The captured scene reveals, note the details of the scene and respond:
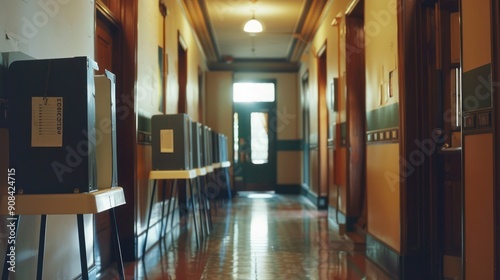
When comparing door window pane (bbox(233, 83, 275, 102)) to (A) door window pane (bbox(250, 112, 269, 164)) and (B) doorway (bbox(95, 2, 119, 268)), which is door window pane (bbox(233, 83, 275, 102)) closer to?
(A) door window pane (bbox(250, 112, 269, 164))

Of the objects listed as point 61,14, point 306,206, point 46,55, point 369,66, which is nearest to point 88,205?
point 46,55

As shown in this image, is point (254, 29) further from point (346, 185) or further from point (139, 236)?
point (139, 236)

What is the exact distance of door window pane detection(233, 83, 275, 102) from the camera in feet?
37.2

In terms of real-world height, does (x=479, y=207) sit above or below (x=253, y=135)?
below

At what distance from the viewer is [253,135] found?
37.2 feet

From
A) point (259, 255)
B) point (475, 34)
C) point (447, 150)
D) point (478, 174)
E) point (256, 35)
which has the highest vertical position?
point (256, 35)

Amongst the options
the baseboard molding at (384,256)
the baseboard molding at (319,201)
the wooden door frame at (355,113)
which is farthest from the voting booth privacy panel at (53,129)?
the baseboard molding at (319,201)

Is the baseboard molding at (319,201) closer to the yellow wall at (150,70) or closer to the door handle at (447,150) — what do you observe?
the yellow wall at (150,70)

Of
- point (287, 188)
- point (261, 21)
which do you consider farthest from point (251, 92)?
point (261, 21)

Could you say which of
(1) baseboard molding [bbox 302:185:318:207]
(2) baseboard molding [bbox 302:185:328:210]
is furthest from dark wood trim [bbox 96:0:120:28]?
(1) baseboard molding [bbox 302:185:318:207]

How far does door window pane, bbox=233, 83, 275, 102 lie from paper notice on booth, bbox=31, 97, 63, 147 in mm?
9501

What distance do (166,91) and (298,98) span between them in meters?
5.96

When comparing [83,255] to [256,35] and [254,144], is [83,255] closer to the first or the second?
[256,35]

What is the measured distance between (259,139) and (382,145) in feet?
24.6
